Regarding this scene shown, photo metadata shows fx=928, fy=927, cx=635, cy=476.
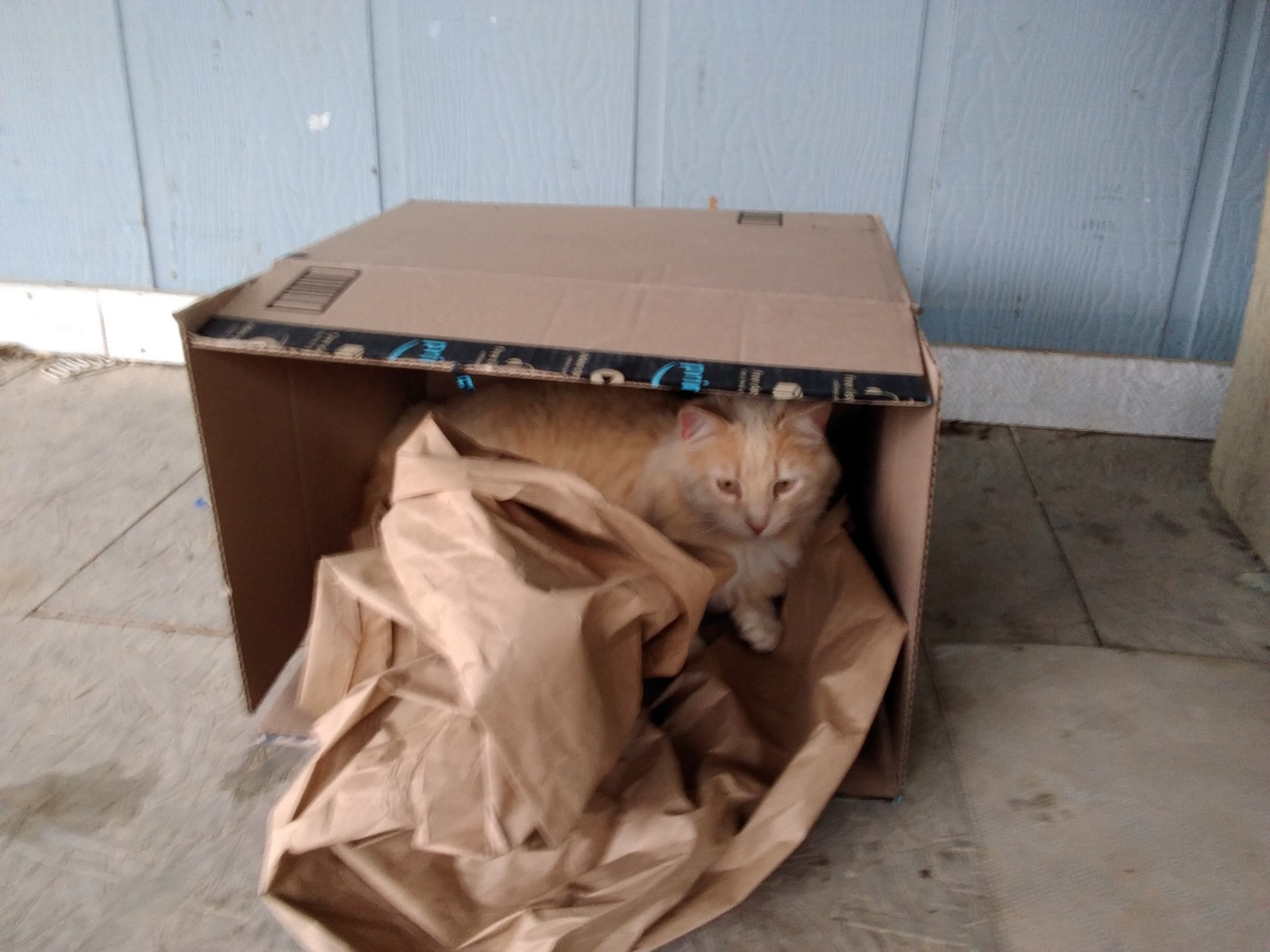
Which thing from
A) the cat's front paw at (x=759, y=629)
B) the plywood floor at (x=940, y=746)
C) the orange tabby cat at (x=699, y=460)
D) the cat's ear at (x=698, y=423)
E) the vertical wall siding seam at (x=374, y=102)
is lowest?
the plywood floor at (x=940, y=746)

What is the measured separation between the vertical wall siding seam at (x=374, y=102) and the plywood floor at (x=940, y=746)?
0.68 m

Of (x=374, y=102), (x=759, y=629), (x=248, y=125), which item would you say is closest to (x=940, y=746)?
(x=759, y=629)

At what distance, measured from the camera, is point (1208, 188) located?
1.71m

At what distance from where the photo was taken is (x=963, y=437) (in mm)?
1902

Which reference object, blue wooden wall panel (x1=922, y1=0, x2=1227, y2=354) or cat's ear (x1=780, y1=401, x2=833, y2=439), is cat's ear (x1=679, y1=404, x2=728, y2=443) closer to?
cat's ear (x1=780, y1=401, x2=833, y2=439)

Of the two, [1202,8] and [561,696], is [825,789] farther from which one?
[1202,8]

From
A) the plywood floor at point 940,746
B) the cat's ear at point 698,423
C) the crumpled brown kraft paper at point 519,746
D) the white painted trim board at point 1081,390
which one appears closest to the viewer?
the crumpled brown kraft paper at point 519,746

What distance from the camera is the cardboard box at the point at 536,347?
893 mm

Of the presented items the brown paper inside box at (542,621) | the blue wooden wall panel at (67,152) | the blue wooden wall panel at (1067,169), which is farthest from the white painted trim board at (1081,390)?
the brown paper inside box at (542,621)

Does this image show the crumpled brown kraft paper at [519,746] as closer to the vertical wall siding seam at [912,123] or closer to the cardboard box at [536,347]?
the cardboard box at [536,347]

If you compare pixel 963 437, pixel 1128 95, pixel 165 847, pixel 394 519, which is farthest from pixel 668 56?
pixel 165 847

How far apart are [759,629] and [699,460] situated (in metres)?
0.24

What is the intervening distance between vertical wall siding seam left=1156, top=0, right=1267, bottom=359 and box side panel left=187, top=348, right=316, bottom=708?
163 centimetres

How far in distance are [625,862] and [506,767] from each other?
0.20 m
